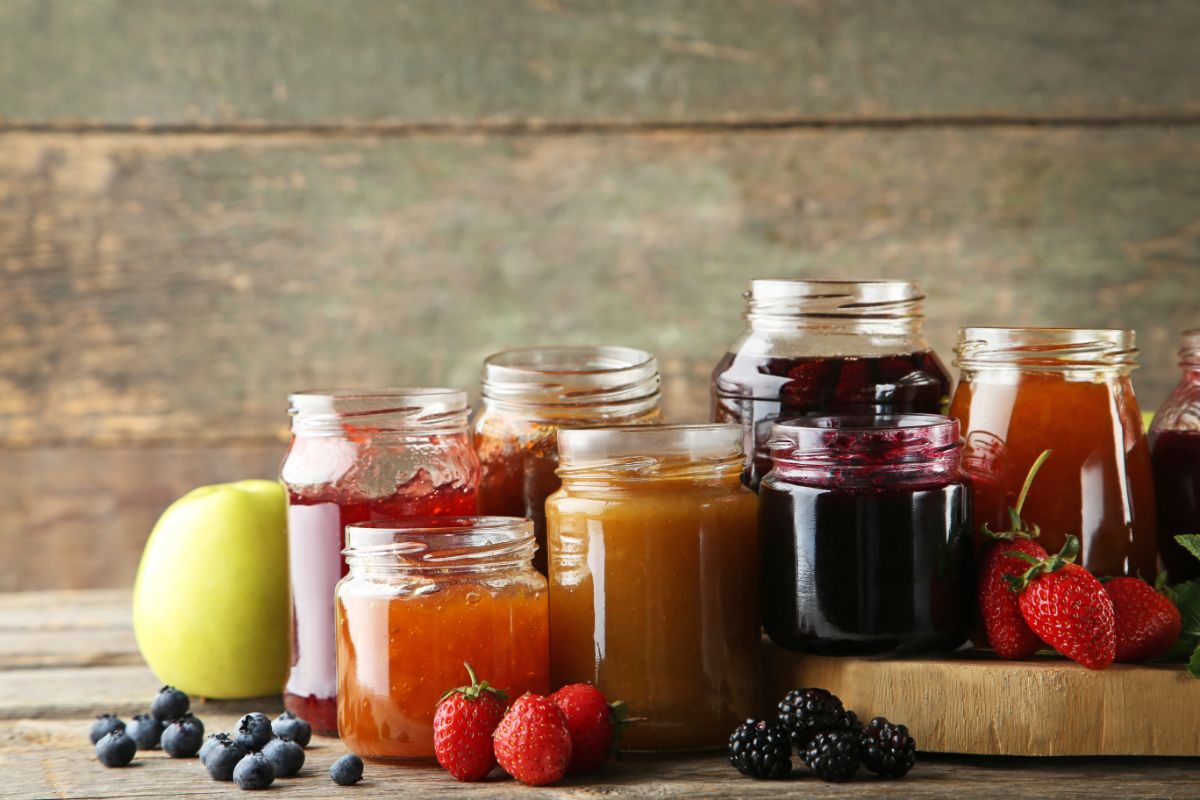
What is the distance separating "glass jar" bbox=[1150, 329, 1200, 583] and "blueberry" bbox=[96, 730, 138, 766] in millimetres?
954

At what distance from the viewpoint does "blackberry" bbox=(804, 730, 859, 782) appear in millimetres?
988

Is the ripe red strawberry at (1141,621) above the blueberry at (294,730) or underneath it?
above

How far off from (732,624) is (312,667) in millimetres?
414

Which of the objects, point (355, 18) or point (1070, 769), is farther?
point (355, 18)

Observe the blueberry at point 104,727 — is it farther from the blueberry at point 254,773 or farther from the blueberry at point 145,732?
the blueberry at point 254,773

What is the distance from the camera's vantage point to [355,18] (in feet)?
7.05

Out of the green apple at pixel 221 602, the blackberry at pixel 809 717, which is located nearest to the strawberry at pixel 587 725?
the blackberry at pixel 809 717

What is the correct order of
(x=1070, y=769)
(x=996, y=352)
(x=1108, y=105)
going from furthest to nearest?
(x=1108, y=105)
(x=996, y=352)
(x=1070, y=769)

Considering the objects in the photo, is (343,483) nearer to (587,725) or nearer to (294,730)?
(294,730)

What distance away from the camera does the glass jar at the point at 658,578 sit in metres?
1.08

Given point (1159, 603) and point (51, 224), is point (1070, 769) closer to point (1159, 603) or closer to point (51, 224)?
point (1159, 603)

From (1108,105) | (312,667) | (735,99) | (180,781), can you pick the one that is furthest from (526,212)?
(180,781)

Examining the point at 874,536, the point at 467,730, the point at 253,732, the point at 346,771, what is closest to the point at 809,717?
the point at 874,536

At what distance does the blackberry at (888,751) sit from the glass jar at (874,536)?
0.26 feet
